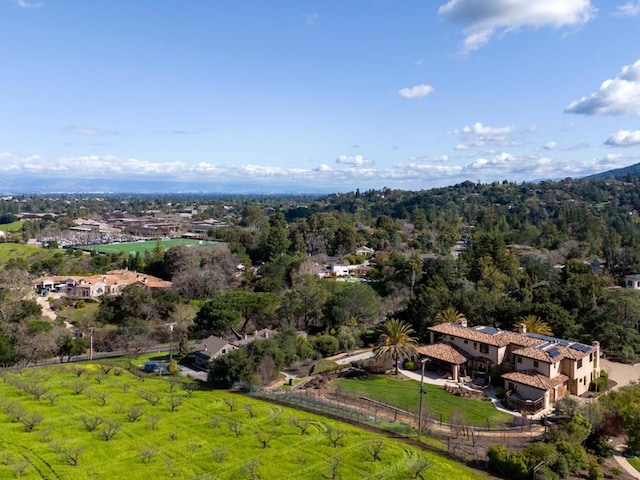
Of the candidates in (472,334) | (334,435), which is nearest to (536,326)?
(472,334)

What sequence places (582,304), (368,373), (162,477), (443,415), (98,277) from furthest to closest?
(98,277) < (582,304) < (368,373) < (443,415) < (162,477)

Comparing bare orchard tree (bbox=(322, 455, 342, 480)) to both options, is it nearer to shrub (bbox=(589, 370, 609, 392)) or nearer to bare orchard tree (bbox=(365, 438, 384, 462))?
bare orchard tree (bbox=(365, 438, 384, 462))

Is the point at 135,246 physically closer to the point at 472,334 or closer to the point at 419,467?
the point at 472,334

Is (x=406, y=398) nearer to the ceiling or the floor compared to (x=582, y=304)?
nearer to the floor

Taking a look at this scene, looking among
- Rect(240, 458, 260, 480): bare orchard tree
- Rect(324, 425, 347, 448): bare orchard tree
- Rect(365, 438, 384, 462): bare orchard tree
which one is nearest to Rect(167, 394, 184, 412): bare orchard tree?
Rect(240, 458, 260, 480): bare orchard tree

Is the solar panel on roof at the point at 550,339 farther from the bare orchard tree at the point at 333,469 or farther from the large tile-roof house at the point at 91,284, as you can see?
the large tile-roof house at the point at 91,284

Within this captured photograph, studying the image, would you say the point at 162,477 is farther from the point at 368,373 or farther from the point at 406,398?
the point at 368,373

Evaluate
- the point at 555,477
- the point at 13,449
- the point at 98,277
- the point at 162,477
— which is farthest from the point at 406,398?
the point at 98,277
